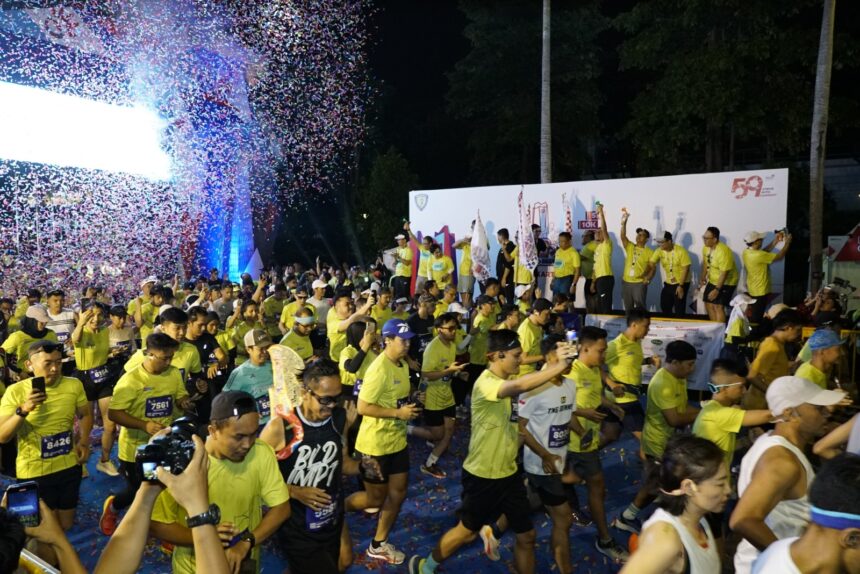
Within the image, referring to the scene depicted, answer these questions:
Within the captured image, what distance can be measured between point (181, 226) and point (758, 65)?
23.1 meters

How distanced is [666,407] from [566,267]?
791 centimetres

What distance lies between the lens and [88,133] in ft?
76.9

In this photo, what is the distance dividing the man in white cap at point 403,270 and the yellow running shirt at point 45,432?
11.3 metres

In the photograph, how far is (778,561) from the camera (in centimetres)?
250

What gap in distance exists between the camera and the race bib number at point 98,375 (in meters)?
8.26

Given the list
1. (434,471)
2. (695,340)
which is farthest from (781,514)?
(695,340)

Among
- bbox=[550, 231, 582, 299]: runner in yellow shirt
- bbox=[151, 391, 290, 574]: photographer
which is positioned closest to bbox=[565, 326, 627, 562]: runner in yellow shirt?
bbox=[151, 391, 290, 574]: photographer

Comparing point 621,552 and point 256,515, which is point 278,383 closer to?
point 256,515

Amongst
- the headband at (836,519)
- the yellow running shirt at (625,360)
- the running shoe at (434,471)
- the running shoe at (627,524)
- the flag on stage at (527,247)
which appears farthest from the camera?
the flag on stage at (527,247)

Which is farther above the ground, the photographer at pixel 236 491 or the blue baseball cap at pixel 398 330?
the blue baseball cap at pixel 398 330

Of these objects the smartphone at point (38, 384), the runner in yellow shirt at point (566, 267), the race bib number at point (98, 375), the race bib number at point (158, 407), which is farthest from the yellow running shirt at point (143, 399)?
the runner in yellow shirt at point (566, 267)

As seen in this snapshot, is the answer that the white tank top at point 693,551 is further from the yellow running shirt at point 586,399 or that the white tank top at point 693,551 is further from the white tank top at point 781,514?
the yellow running shirt at point 586,399

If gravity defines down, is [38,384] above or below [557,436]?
above

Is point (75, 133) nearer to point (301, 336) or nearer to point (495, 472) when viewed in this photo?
point (301, 336)
